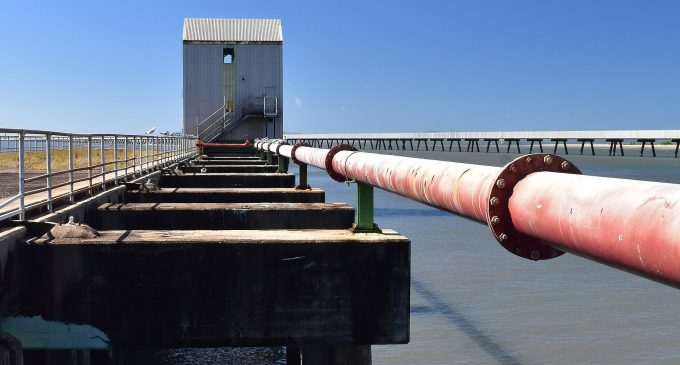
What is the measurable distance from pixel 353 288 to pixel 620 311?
927 cm

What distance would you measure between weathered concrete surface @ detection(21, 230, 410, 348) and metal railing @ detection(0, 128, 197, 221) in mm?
876

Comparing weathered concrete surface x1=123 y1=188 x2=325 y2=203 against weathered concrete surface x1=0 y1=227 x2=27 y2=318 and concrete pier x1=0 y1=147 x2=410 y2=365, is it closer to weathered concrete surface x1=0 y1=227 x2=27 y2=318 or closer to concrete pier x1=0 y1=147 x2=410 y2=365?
concrete pier x1=0 y1=147 x2=410 y2=365

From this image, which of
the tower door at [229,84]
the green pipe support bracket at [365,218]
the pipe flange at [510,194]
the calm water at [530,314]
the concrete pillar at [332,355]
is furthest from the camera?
the tower door at [229,84]

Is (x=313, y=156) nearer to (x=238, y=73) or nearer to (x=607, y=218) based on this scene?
(x=607, y=218)

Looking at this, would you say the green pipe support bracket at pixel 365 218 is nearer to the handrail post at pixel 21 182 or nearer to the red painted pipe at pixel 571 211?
the handrail post at pixel 21 182

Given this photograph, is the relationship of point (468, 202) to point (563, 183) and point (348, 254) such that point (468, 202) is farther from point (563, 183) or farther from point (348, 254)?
point (348, 254)

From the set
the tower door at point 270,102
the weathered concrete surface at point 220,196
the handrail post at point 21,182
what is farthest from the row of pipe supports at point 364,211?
the tower door at point 270,102

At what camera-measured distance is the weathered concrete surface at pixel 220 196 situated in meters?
12.8

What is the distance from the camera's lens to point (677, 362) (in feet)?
35.9

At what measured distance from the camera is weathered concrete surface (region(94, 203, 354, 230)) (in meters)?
10.2

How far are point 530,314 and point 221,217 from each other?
630 centimetres

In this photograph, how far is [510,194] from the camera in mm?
2992

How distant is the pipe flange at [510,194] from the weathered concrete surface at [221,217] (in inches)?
297

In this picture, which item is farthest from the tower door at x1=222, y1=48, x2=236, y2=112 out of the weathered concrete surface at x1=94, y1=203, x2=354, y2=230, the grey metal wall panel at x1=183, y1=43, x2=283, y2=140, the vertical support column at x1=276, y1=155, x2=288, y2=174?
the weathered concrete surface at x1=94, y1=203, x2=354, y2=230
